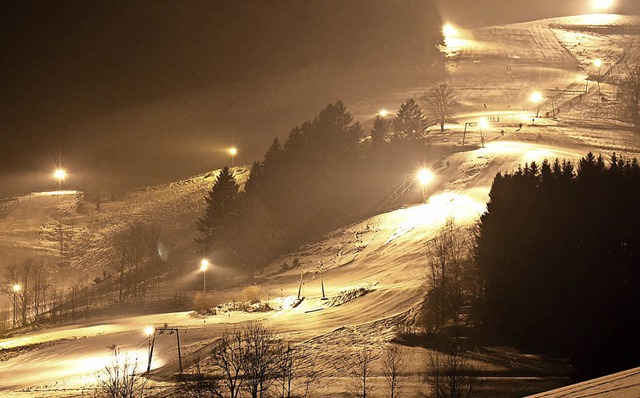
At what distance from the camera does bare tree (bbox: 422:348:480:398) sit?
25.9 m

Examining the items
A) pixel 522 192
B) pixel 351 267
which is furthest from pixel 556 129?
pixel 522 192

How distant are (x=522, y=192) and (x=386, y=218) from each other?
34.9m

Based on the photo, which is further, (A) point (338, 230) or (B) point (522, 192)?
(A) point (338, 230)

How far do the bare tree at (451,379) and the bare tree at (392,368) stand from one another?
156 cm

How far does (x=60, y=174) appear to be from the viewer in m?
135

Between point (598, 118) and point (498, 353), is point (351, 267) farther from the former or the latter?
point (598, 118)

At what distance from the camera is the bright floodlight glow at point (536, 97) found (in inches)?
5226

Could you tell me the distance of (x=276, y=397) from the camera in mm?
28562

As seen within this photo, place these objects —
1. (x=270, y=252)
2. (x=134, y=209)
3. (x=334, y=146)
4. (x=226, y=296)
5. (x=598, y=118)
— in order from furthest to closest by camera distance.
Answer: (x=598, y=118) → (x=134, y=209) → (x=334, y=146) → (x=270, y=252) → (x=226, y=296)

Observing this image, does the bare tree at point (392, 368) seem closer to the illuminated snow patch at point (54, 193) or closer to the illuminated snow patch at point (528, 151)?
the illuminated snow patch at point (528, 151)

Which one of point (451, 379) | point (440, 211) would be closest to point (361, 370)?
point (451, 379)

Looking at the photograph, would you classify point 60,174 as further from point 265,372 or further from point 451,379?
Answer: point 451,379

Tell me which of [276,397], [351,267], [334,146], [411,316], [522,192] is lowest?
[276,397]

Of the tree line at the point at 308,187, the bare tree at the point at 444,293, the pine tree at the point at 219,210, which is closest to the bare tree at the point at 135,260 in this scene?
the tree line at the point at 308,187
